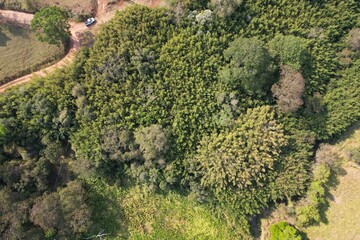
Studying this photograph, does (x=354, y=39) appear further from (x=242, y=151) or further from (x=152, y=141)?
(x=152, y=141)

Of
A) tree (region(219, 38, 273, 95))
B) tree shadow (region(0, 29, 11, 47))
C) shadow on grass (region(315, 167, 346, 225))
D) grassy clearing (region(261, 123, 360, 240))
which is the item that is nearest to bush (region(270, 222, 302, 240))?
grassy clearing (region(261, 123, 360, 240))

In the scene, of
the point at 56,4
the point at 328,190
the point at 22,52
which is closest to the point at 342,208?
the point at 328,190

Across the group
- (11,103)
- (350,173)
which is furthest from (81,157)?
(350,173)

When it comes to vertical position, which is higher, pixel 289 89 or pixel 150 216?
pixel 289 89

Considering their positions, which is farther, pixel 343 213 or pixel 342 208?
pixel 342 208

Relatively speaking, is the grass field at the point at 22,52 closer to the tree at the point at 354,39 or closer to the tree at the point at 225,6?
the tree at the point at 225,6

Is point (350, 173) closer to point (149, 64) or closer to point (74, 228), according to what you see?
point (149, 64)

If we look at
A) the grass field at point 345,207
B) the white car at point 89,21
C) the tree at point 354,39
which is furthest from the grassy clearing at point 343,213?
the white car at point 89,21
